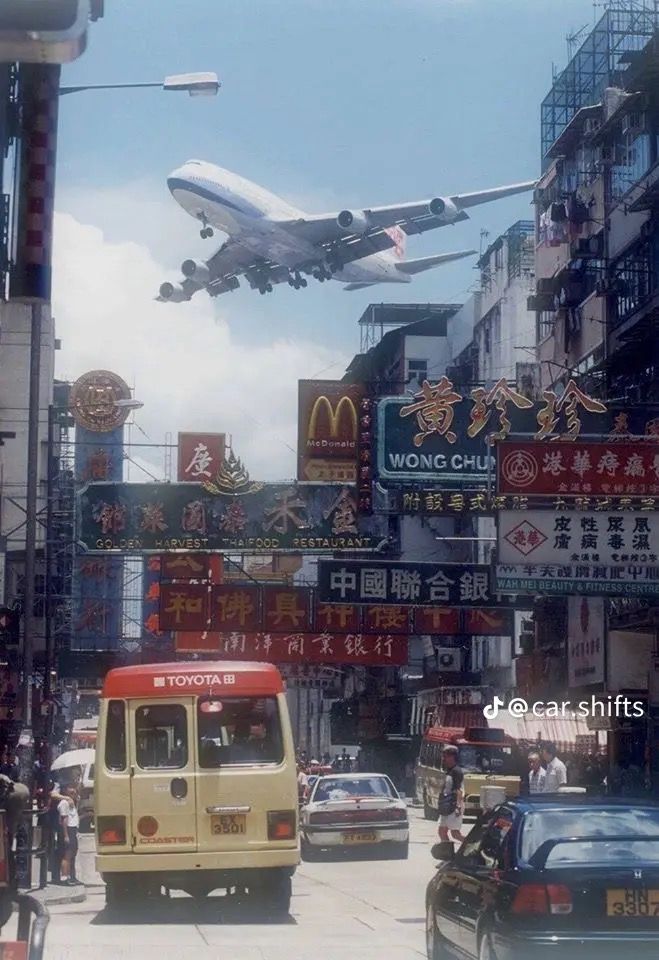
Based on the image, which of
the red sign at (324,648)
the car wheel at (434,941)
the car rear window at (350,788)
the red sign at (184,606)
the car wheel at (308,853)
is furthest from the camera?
the red sign at (324,648)

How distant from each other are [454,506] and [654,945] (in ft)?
84.5

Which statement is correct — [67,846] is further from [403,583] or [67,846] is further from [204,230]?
[204,230]

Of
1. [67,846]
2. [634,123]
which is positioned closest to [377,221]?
[634,123]

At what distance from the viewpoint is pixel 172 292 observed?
61.8 metres

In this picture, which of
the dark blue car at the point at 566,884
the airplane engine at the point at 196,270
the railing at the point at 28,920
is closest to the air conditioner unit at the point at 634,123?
the airplane engine at the point at 196,270

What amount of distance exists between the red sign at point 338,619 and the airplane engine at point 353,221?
68.4ft

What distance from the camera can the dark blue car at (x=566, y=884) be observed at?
1067 cm

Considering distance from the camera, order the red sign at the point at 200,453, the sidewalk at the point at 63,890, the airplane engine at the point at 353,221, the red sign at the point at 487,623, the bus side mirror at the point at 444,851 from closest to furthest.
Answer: the bus side mirror at the point at 444,851 < the sidewalk at the point at 63,890 < the red sign at the point at 487,623 < the red sign at the point at 200,453 < the airplane engine at the point at 353,221

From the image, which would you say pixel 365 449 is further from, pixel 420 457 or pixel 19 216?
pixel 19 216

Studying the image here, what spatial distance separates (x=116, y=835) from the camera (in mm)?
18828

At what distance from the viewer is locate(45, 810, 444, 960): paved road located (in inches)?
593

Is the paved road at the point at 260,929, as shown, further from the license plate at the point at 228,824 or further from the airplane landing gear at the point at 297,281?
the airplane landing gear at the point at 297,281

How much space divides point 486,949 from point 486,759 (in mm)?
32599

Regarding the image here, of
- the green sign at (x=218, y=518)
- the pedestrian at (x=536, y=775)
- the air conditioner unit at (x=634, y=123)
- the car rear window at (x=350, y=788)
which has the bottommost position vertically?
the car rear window at (x=350, y=788)
